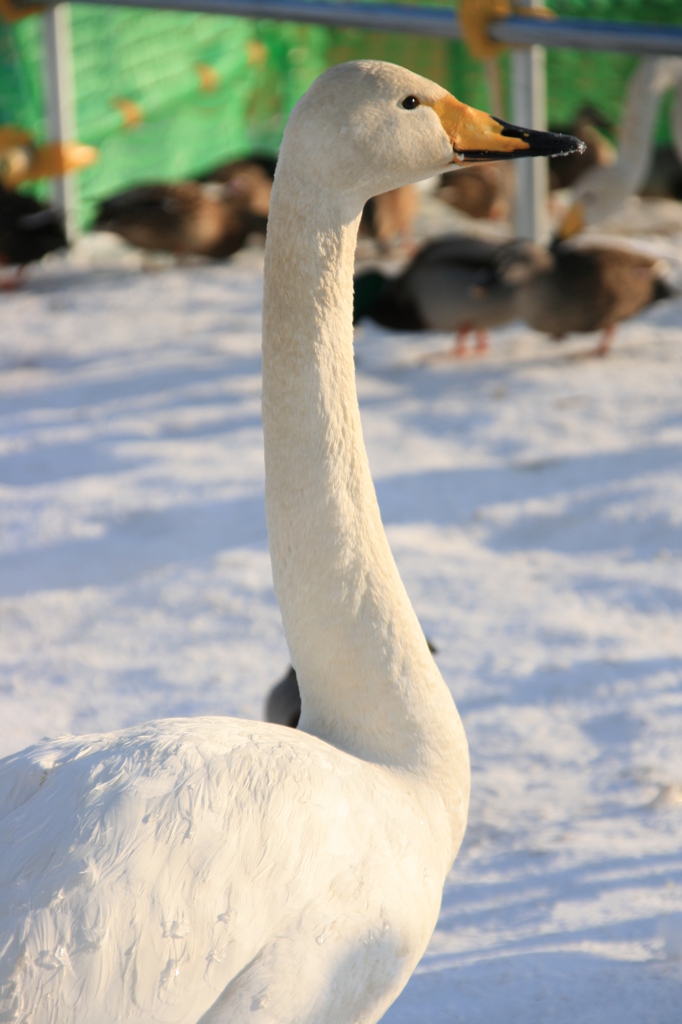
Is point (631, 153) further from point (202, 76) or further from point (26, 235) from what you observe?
point (202, 76)

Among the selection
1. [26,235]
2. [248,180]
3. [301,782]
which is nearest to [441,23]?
[26,235]

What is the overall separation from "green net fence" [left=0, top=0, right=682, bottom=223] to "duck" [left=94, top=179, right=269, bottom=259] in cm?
149

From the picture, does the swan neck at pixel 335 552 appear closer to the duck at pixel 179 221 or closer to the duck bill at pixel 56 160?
the duck at pixel 179 221

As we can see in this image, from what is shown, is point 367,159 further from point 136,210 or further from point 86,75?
point 86,75

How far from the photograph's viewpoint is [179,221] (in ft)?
20.3

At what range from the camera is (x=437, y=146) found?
5.59ft

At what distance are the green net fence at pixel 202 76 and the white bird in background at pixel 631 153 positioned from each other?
A: 10.1 feet

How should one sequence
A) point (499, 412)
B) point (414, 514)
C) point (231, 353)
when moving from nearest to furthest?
point (414, 514) < point (499, 412) < point (231, 353)

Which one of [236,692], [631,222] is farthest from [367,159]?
[631,222]

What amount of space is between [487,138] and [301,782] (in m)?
0.98

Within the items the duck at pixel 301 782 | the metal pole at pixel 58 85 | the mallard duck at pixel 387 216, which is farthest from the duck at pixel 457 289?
the duck at pixel 301 782

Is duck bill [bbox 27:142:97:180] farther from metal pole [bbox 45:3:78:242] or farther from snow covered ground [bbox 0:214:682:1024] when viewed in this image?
snow covered ground [bbox 0:214:682:1024]

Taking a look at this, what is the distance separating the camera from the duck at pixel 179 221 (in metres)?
6.24

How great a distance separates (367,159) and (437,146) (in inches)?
5.2
